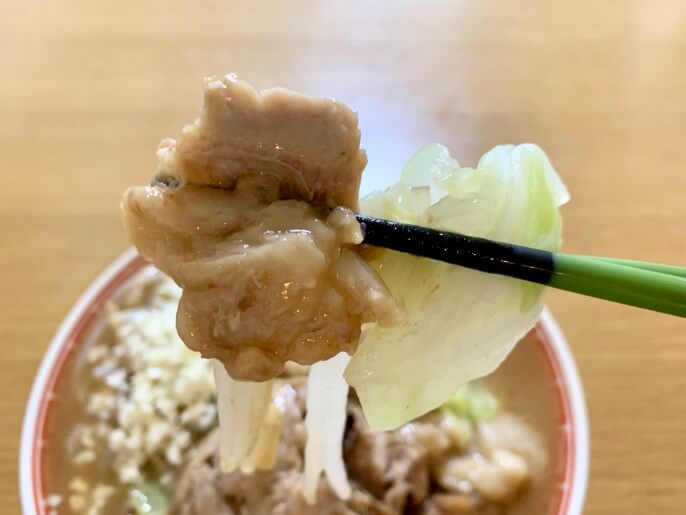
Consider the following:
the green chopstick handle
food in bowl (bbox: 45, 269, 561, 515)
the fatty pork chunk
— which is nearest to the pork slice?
the fatty pork chunk

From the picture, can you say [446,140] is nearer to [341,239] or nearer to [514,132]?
[514,132]

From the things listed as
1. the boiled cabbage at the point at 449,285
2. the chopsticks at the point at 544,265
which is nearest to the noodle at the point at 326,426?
the boiled cabbage at the point at 449,285

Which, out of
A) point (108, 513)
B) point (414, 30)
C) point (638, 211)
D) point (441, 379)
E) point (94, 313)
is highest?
point (414, 30)

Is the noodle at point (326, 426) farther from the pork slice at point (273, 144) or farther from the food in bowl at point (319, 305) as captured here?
the pork slice at point (273, 144)

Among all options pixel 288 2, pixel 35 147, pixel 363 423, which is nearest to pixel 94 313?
pixel 363 423

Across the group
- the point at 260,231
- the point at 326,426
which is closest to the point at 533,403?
the point at 326,426

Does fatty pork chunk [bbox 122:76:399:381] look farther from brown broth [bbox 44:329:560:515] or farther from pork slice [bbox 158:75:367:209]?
brown broth [bbox 44:329:560:515]

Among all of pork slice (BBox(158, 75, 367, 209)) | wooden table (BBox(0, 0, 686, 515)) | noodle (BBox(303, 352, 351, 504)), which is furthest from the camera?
wooden table (BBox(0, 0, 686, 515))
